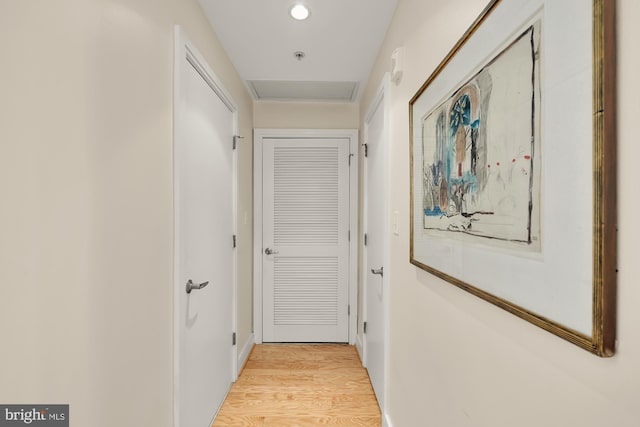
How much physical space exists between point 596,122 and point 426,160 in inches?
27.8

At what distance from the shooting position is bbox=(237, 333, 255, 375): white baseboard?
2540 millimetres

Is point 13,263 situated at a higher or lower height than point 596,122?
lower

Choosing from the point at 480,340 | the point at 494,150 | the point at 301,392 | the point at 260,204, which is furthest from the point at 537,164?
the point at 260,204

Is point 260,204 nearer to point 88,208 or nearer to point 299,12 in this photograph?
point 299,12

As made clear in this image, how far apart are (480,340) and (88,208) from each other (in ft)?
3.56

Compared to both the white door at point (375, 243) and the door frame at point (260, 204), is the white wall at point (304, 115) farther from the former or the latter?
the white door at point (375, 243)

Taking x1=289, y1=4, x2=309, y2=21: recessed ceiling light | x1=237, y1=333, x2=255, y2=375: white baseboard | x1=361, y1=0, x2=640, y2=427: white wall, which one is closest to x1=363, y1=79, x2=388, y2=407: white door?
x1=361, y1=0, x2=640, y2=427: white wall

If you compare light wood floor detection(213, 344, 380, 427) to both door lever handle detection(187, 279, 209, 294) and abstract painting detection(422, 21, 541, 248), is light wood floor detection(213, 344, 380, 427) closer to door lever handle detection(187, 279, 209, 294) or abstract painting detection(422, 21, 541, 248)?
door lever handle detection(187, 279, 209, 294)

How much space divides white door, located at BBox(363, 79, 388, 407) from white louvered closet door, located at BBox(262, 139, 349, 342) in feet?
1.60

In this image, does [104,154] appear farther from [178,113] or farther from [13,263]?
[178,113]

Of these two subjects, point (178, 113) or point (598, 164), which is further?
point (178, 113)

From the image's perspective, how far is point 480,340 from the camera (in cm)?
84

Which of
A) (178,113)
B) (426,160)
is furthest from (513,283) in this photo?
(178,113)

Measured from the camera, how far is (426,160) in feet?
3.85
